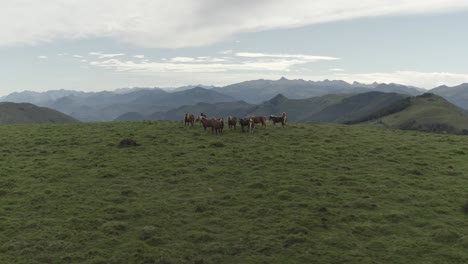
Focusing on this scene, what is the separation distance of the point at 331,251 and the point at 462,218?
8.83 m

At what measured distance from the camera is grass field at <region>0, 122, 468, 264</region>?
635 inches

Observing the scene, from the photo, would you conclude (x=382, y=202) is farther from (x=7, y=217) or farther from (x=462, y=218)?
(x=7, y=217)

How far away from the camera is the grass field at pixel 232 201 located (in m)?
16.1

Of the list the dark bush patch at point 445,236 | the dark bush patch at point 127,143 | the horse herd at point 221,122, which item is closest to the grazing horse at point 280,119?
the horse herd at point 221,122

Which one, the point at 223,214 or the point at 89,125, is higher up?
the point at 89,125

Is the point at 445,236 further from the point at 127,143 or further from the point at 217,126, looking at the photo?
the point at 127,143

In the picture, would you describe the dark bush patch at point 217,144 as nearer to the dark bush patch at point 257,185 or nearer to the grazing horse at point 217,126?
the grazing horse at point 217,126

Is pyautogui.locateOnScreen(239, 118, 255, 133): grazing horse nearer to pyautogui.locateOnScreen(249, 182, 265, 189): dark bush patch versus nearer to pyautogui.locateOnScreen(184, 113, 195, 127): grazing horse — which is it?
pyautogui.locateOnScreen(184, 113, 195, 127): grazing horse

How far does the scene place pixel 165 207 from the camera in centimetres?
2059

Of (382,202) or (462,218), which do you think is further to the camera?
(382,202)

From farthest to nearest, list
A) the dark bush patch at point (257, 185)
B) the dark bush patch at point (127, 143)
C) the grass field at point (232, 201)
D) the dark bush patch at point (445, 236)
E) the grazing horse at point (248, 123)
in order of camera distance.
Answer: the grazing horse at point (248, 123) → the dark bush patch at point (127, 143) → the dark bush patch at point (257, 185) → the dark bush patch at point (445, 236) → the grass field at point (232, 201)

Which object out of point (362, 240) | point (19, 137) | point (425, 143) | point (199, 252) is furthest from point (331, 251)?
point (19, 137)

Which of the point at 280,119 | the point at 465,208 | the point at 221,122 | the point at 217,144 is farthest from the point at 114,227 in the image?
the point at 280,119

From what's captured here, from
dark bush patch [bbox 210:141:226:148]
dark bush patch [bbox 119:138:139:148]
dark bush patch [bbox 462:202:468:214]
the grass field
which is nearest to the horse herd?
the grass field
